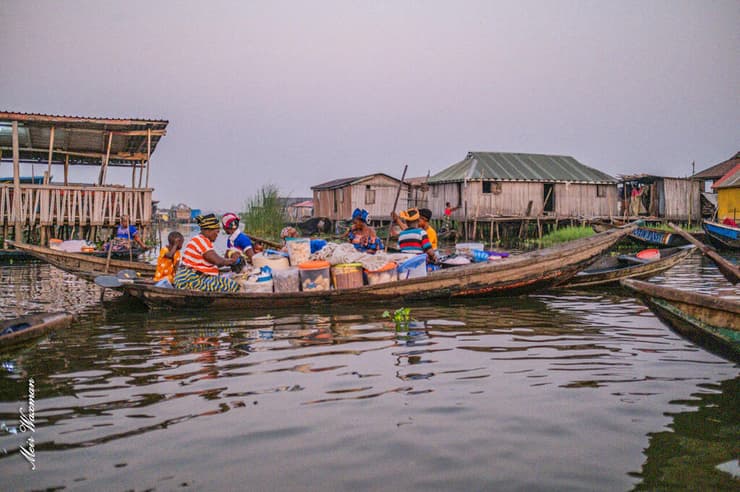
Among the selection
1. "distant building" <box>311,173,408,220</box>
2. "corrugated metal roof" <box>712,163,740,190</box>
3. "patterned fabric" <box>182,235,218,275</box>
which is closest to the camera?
"patterned fabric" <box>182,235,218,275</box>

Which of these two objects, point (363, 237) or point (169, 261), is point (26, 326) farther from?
point (363, 237)

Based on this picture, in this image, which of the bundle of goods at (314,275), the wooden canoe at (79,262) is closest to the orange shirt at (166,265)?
the bundle of goods at (314,275)

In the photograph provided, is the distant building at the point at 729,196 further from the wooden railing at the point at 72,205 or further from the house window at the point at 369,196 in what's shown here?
the wooden railing at the point at 72,205

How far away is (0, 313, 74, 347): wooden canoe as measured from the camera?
433cm

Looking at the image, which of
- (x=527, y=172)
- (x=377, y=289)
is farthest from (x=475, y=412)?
(x=527, y=172)

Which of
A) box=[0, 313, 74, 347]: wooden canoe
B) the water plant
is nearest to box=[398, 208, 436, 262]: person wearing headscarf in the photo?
the water plant

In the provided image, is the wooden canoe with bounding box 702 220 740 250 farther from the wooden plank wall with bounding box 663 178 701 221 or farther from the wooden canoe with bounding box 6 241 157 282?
the wooden canoe with bounding box 6 241 157 282

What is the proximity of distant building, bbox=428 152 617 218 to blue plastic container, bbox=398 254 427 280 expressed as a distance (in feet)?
61.5

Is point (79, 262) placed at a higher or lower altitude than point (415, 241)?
lower

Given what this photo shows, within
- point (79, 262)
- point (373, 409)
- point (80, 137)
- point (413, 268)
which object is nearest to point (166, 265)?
point (79, 262)

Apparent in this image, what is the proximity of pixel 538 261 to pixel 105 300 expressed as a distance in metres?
6.91

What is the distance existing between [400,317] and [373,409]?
11.5 feet

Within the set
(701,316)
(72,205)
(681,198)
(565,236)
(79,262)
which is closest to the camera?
(701,316)

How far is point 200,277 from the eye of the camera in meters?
8.17
